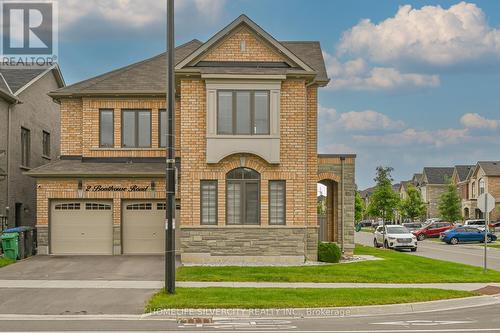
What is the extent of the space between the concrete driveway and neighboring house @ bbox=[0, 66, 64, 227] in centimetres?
610

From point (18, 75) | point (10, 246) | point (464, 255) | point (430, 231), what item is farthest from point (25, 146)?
point (430, 231)

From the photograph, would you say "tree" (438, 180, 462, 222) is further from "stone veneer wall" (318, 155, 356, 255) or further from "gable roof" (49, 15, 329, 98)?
"gable roof" (49, 15, 329, 98)

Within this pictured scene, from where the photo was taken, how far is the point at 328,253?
79.4 ft

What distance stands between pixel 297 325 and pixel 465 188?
8090 centimetres

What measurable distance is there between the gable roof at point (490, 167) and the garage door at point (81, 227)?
2400 inches

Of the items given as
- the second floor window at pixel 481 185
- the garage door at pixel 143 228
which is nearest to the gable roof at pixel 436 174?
the second floor window at pixel 481 185

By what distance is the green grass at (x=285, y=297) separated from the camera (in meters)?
A: 14.2

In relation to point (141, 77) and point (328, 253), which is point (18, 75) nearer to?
point (141, 77)

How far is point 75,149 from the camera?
1119 inches

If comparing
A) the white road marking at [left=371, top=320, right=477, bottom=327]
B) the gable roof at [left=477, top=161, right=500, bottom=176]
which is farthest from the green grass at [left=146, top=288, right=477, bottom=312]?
the gable roof at [left=477, top=161, right=500, bottom=176]

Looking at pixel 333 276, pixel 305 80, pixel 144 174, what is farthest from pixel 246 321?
pixel 144 174

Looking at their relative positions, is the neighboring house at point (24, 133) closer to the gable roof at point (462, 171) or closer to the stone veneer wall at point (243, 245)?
the stone veneer wall at point (243, 245)

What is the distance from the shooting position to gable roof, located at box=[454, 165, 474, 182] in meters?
90.2

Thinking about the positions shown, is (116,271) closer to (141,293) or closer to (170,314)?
(141,293)
